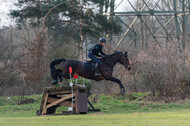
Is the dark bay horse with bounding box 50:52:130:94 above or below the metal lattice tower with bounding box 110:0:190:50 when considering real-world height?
below

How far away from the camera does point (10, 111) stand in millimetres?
18859

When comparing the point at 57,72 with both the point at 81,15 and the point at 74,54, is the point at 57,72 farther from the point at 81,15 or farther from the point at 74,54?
the point at 81,15

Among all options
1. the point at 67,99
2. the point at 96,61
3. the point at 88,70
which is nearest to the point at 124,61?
the point at 96,61

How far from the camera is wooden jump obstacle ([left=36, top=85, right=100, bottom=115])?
597 inches

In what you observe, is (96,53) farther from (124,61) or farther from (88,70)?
(124,61)

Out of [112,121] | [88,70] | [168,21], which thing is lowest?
[112,121]

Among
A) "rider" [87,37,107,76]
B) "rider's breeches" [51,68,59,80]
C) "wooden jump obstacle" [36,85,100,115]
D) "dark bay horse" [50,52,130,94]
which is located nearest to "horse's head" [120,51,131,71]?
"dark bay horse" [50,52,130,94]

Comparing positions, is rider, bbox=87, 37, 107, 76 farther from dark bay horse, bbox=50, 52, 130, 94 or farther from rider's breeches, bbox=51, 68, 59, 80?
rider's breeches, bbox=51, 68, 59, 80

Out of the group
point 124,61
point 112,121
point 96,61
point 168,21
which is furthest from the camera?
point 168,21

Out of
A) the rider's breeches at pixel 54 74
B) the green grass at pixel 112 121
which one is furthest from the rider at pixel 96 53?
the green grass at pixel 112 121

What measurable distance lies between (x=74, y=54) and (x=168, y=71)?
29.0ft

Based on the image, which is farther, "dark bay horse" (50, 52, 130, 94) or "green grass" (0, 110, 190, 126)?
"dark bay horse" (50, 52, 130, 94)

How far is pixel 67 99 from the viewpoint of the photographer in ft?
52.3

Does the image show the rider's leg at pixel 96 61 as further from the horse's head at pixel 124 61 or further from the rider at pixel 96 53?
the horse's head at pixel 124 61
